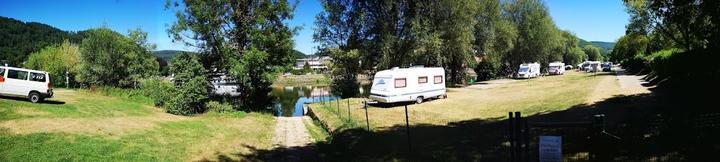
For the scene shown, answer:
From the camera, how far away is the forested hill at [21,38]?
99.8 metres

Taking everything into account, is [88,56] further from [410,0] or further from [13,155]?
[13,155]

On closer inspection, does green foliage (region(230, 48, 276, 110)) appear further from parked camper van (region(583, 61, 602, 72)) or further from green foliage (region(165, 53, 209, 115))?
parked camper van (region(583, 61, 602, 72))

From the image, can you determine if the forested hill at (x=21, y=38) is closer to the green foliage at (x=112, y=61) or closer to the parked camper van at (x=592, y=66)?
the green foliage at (x=112, y=61)

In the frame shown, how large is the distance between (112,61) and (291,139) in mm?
31626

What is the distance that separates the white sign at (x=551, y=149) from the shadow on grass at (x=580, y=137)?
686mm

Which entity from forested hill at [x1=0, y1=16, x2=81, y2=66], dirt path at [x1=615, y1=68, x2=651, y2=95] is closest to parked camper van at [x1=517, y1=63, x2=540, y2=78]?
dirt path at [x1=615, y1=68, x2=651, y2=95]

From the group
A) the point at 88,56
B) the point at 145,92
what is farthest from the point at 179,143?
the point at 88,56

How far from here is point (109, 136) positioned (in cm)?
1470

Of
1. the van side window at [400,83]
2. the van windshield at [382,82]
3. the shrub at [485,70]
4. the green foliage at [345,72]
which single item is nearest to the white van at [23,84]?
the van windshield at [382,82]

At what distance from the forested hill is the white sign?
355ft

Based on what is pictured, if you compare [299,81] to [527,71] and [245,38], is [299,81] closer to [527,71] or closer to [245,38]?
[527,71]

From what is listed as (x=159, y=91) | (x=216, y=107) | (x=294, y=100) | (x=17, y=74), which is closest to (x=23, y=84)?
(x=17, y=74)

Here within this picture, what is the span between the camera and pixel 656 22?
139ft

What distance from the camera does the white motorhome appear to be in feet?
89.7
